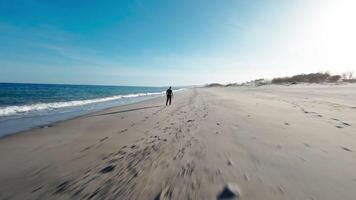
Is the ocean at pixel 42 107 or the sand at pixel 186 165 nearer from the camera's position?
the sand at pixel 186 165

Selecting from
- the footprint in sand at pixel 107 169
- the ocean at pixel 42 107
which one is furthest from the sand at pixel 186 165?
the ocean at pixel 42 107

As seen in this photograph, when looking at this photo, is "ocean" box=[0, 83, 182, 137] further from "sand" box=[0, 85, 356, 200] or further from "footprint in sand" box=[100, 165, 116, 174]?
"footprint in sand" box=[100, 165, 116, 174]

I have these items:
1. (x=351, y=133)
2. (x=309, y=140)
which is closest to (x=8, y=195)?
(x=309, y=140)

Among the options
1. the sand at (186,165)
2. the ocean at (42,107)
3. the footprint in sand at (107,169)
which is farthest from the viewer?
the ocean at (42,107)

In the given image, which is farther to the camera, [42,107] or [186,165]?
[42,107]

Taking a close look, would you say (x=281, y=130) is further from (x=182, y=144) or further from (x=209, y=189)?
(x=209, y=189)

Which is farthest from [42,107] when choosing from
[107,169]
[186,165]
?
[186,165]

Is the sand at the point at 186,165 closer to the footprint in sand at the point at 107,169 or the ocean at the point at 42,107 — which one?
the footprint in sand at the point at 107,169

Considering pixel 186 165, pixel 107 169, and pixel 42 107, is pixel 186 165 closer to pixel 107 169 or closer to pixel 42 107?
pixel 107 169

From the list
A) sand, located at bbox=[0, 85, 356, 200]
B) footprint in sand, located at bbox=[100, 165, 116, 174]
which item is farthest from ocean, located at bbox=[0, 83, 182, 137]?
footprint in sand, located at bbox=[100, 165, 116, 174]

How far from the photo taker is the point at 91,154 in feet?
15.5

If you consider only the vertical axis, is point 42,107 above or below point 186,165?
below

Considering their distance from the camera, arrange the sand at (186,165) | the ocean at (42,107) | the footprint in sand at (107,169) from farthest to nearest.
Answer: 1. the ocean at (42,107)
2. the footprint in sand at (107,169)
3. the sand at (186,165)

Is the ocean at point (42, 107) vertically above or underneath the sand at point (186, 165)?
underneath
